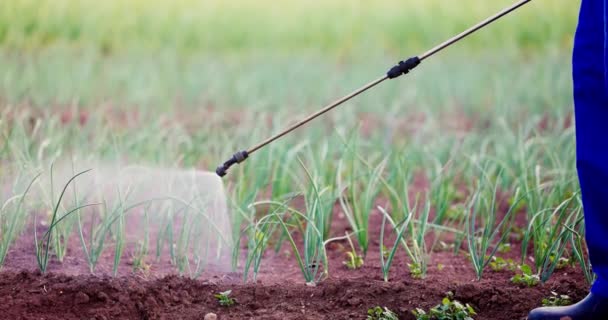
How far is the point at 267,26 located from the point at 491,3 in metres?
1.56

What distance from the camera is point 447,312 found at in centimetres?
189

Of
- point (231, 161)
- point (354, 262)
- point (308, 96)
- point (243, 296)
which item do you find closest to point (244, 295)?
point (243, 296)

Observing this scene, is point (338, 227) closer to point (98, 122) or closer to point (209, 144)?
point (209, 144)

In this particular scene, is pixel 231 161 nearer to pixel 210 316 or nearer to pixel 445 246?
pixel 210 316

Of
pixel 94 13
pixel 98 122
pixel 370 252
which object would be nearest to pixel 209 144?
pixel 98 122

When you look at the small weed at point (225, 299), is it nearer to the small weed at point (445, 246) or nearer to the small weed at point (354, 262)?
the small weed at point (354, 262)

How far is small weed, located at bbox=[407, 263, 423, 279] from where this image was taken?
2207mm

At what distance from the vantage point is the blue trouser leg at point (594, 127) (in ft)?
5.97

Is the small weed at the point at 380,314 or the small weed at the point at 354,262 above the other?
the small weed at the point at 354,262

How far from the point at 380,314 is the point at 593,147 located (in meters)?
0.66

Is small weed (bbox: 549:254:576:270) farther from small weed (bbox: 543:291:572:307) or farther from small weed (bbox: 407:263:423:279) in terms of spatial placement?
small weed (bbox: 407:263:423:279)

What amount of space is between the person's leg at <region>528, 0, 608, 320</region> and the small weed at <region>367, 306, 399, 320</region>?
1.11 ft

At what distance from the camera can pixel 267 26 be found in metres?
4.86

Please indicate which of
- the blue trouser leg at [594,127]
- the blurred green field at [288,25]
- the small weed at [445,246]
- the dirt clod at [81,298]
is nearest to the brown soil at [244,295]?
the dirt clod at [81,298]
